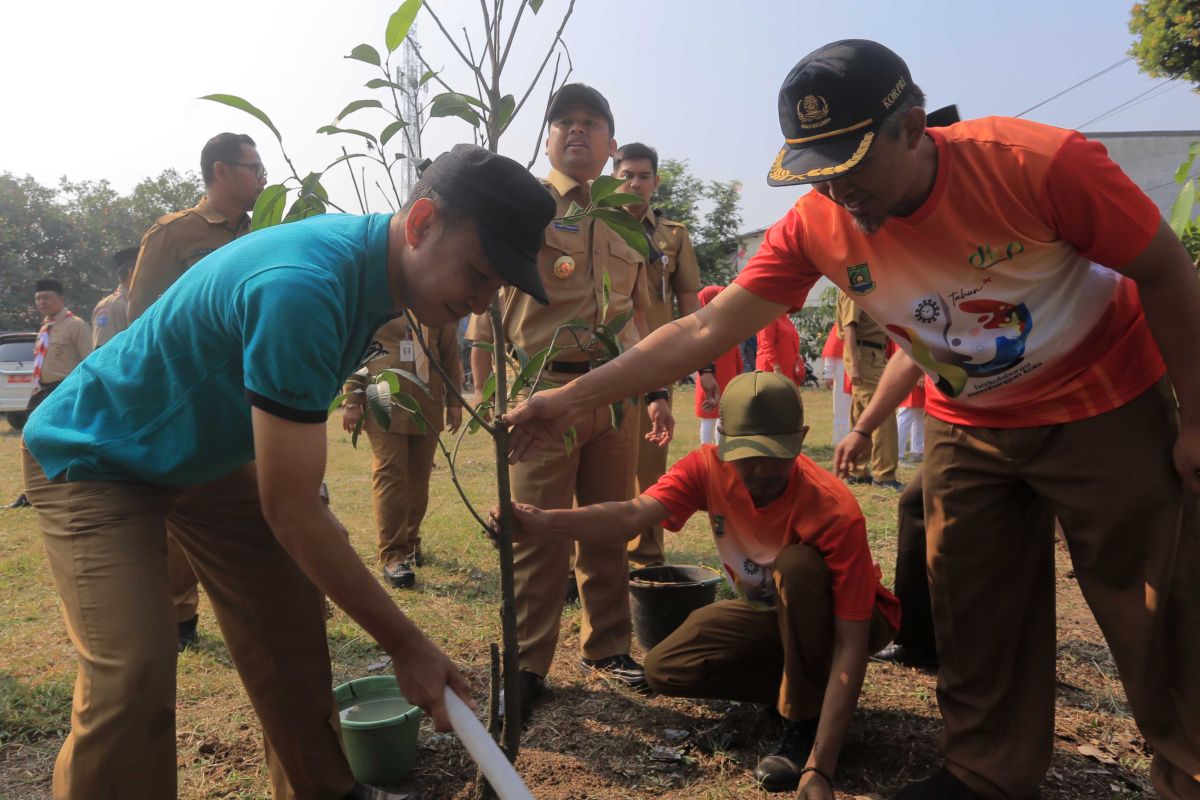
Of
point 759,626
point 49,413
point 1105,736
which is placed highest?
point 49,413

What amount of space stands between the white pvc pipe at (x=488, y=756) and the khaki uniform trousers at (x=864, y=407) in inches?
216

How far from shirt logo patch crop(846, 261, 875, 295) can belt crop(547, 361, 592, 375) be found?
1367mm

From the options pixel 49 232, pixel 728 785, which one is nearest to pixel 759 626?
pixel 728 785

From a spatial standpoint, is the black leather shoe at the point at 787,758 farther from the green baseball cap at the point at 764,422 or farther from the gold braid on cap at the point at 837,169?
the gold braid on cap at the point at 837,169

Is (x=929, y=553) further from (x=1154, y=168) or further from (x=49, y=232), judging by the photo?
(x=49, y=232)

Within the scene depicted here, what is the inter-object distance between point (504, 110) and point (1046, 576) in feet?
6.25

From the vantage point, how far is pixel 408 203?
5.45 feet

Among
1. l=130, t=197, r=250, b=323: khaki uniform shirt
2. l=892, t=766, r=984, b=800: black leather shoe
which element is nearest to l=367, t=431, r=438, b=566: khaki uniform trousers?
l=130, t=197, r=250, b=323: khaki uniform shirt

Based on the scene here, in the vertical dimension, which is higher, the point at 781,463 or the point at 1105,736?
the point at 781,463

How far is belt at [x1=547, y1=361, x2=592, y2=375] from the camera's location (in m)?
3.26

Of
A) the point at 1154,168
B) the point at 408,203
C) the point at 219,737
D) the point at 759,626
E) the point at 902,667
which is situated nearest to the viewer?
the point at 408,203

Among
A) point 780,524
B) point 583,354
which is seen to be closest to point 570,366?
point 583,354

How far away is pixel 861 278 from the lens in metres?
2.10

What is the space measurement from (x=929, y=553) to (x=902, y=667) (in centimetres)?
104
